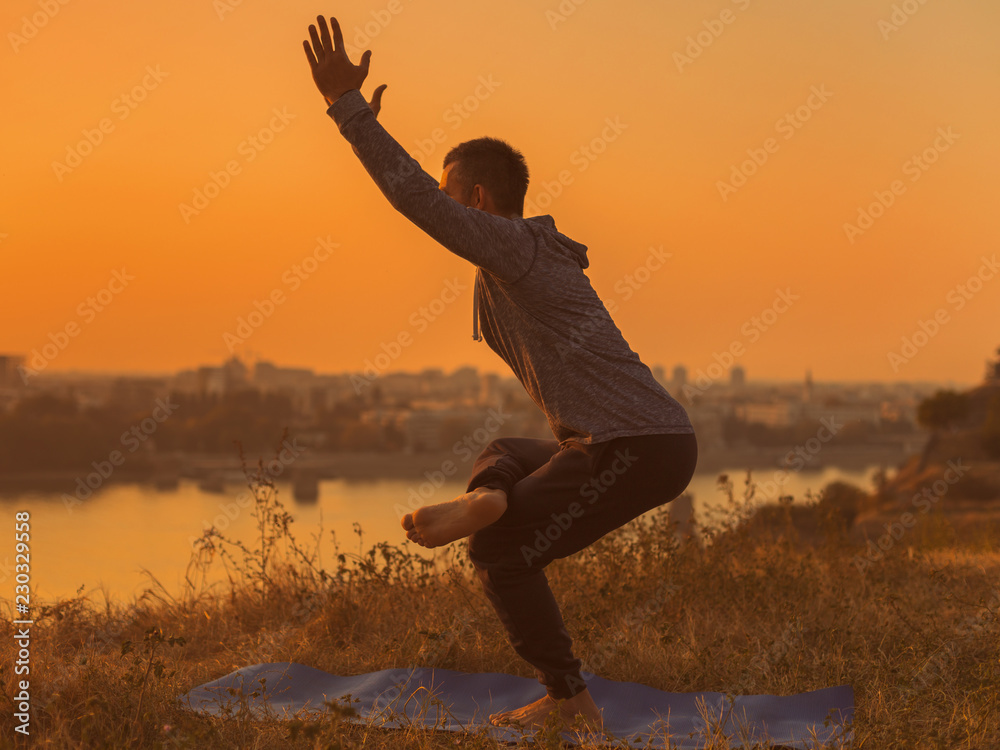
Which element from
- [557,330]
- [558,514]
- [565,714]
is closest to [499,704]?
[565,714]

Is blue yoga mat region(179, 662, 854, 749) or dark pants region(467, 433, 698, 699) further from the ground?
dark pants region(467, 433, 698, 699)

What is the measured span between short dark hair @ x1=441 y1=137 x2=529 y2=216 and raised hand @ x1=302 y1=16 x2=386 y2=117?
37 centimetres

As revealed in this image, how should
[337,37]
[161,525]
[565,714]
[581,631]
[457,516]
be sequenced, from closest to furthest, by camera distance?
[337,37], [457,516], [565,714], [581,631], [161,525]

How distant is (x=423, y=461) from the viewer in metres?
22.1

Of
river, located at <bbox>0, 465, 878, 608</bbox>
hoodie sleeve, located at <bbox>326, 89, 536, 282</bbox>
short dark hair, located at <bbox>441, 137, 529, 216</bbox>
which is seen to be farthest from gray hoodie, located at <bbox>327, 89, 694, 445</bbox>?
river, located at <bbox>0, 465, 878, 608</bbox>

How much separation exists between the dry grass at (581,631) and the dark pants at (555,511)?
1.21 feet

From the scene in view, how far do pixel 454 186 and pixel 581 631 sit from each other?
2.06 metres

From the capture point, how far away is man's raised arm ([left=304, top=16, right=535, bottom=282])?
7.35ft

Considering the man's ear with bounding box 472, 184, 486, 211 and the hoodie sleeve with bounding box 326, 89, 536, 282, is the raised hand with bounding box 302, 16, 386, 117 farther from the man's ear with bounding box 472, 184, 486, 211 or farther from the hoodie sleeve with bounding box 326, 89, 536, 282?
the man's ear with bounding box 472, 184, 486, 211

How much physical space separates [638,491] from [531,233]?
840mm

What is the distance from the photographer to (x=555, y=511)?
8.34 ft

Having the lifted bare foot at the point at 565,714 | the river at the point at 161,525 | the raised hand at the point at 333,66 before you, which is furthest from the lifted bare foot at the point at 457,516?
the river at the point at 161,525

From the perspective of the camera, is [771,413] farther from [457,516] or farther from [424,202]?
[424,202]

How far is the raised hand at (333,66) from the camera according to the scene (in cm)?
233
